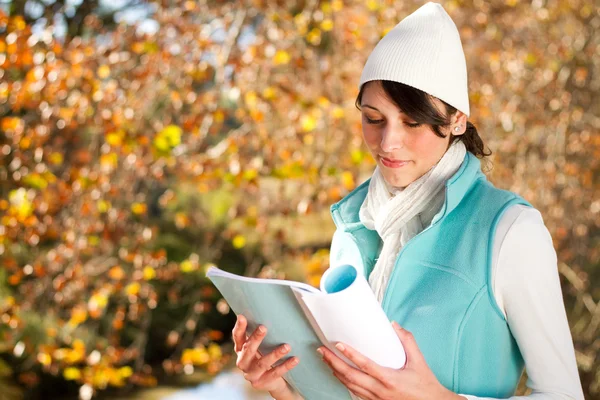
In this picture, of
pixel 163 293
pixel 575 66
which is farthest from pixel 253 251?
pixel 575 66

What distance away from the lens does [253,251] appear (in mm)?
6148

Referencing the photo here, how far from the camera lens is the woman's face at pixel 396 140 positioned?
1.26 metres

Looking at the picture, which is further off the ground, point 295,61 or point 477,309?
point 477,309

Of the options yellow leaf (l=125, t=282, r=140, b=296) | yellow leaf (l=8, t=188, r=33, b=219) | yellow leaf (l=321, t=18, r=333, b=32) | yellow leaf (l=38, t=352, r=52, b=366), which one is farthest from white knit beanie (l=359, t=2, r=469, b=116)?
yellow leaf (l=38, t=352, r=52, b=366)

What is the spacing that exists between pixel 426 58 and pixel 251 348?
0.52 m

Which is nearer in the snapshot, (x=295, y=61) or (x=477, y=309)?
(x=477, y=309)

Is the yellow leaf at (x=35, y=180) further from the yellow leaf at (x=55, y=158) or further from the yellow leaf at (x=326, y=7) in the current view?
the yellow leaf at (x=326, y=7)

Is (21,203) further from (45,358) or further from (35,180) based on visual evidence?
(45,358)

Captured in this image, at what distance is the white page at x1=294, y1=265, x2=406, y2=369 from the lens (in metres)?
1.01

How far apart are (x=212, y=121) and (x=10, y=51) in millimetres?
948

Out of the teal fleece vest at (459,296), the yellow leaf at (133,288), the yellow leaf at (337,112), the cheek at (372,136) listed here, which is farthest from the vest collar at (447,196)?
the yellow leaf at (133,288)

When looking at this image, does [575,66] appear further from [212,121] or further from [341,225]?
[341,225]

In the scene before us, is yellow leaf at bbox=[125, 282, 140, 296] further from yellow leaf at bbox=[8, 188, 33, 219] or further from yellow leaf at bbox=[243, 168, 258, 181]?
yellow leaf at bbox=[243, 168, 258, 181]

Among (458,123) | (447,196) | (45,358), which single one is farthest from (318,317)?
(45,358)
